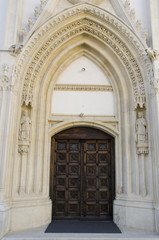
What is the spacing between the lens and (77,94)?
26.9ft

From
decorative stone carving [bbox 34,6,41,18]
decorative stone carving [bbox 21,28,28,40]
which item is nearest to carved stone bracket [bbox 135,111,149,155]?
decorative stone carving [bbox 21,28,28,40]

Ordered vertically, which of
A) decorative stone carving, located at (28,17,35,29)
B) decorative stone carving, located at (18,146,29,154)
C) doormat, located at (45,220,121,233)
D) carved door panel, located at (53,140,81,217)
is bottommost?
doormat, located at (45,220,121,233)

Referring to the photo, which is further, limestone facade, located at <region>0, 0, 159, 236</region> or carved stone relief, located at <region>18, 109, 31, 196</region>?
carved stone relief, located at <region>18, 109, 31, 196</region>

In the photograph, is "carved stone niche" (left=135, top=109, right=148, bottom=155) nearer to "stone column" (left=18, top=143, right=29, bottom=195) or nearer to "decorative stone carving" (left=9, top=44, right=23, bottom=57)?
"stone column" (left=18, top=143, right=29, bottom=195)

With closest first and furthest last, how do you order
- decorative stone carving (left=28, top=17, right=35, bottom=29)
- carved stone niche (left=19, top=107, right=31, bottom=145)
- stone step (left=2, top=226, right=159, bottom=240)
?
stone step (left=2, top=226, right=159, bottom=240)
carved stone niche (left=19, top=107, right=31, bottom=145)
decorative stone carving (left=28, top=17, right=35, bottom=29)

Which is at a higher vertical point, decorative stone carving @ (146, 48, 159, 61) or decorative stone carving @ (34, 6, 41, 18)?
decorative stone carving @ (34, 6, 41, 18)

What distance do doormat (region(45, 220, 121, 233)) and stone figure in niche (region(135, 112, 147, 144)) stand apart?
8.68 feet

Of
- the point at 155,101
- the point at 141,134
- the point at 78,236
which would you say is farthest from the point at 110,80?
the point at 78,236

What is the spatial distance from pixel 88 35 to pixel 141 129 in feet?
12.7

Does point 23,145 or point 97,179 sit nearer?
point 23,145

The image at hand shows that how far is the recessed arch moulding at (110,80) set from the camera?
6.90m

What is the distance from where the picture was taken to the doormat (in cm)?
623

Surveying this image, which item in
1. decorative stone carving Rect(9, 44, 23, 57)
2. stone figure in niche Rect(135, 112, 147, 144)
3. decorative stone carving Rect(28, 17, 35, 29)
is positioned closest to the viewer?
decorative stone carving Rect(9, 44, 23, 57)

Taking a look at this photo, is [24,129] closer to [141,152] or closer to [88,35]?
[141,152]
